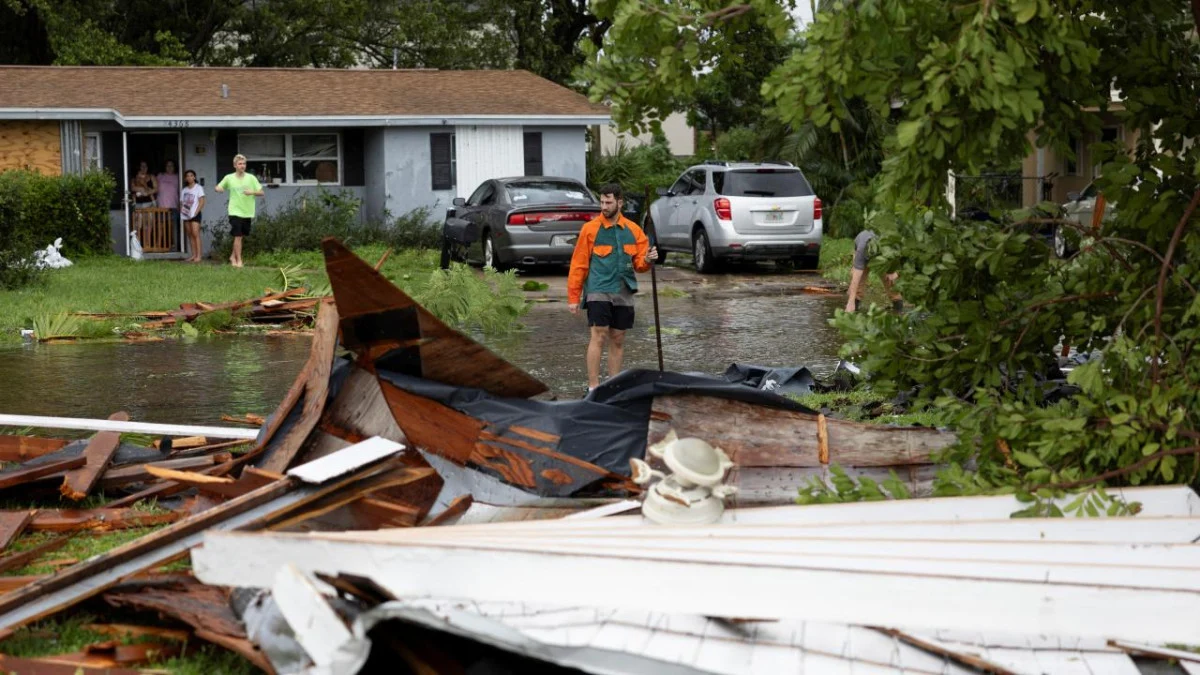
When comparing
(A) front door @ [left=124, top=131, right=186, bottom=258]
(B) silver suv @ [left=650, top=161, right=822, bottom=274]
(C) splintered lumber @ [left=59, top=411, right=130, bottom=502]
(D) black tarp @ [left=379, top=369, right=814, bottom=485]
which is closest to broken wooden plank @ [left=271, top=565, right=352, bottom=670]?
(D) black tarp @ [left=379, top=369, right=814, bottom=485]

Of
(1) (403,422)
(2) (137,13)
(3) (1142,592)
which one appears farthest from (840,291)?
(2) (137,13)

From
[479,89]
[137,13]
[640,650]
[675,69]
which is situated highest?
[137,13]

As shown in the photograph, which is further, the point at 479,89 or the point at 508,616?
the point at 479,89

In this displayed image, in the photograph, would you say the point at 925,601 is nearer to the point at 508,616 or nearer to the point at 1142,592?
the point at 1142,592

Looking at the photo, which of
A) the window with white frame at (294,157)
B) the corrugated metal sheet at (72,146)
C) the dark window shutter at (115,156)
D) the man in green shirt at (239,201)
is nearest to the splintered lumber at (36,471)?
the man in green shirt at (239,201)

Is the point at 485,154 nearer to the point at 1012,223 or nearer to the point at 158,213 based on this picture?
the point at 158,213

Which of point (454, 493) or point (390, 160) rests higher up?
point (390, 160)

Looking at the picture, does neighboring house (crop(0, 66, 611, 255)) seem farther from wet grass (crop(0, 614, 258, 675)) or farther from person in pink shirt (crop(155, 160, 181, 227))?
wet grass (crop(0, 614, 258, 675))

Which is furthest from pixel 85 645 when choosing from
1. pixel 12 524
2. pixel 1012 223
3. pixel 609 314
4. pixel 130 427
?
pixel 609 314

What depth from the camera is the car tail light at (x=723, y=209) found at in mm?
22344

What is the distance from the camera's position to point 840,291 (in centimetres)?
2023

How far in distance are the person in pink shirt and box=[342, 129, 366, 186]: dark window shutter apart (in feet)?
11.7

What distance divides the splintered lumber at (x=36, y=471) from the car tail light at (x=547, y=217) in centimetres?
1499

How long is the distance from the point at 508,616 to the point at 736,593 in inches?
28.0
